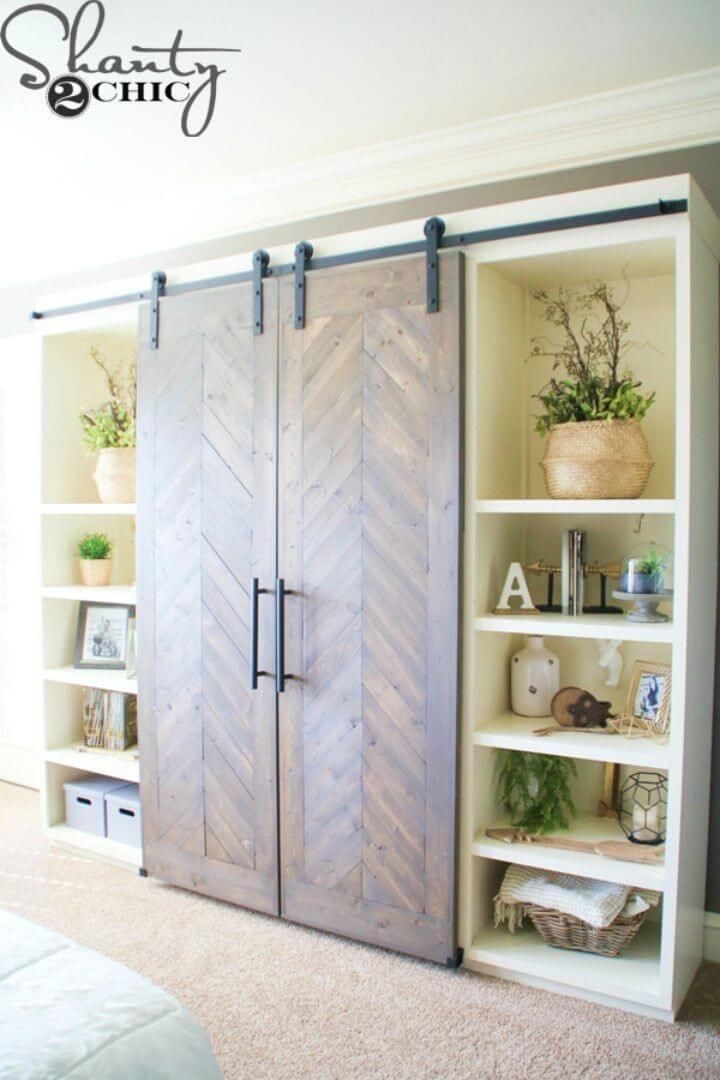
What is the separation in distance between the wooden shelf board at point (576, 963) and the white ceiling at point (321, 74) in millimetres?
2689

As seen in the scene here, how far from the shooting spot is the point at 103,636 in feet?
11.9

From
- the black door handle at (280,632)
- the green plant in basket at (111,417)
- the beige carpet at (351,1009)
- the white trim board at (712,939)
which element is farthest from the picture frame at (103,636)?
the white trim board at (712,939)

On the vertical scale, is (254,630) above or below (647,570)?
below

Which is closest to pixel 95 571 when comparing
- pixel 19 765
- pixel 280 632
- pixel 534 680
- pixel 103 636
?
pixel 103 636

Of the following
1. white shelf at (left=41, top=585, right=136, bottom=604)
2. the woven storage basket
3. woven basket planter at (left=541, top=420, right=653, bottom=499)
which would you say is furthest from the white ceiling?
the woven storage basket

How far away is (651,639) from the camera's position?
7.64 ft

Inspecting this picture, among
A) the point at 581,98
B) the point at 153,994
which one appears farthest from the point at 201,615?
the point at 581,98

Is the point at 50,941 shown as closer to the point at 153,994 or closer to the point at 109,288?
the point at 153,994

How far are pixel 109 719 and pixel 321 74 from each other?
104 inches

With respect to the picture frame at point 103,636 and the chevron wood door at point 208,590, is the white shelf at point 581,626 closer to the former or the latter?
the chevron wood door at point 208,590

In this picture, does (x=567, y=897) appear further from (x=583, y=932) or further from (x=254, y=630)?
(x=254, y=630)

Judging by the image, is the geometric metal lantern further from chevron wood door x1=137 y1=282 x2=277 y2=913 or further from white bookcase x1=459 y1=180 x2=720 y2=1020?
chevron wood door x1=137 y1=282 x2=277 y2=913

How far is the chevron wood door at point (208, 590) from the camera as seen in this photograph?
2865 mm

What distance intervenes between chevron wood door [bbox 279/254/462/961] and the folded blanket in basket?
0.24 m
